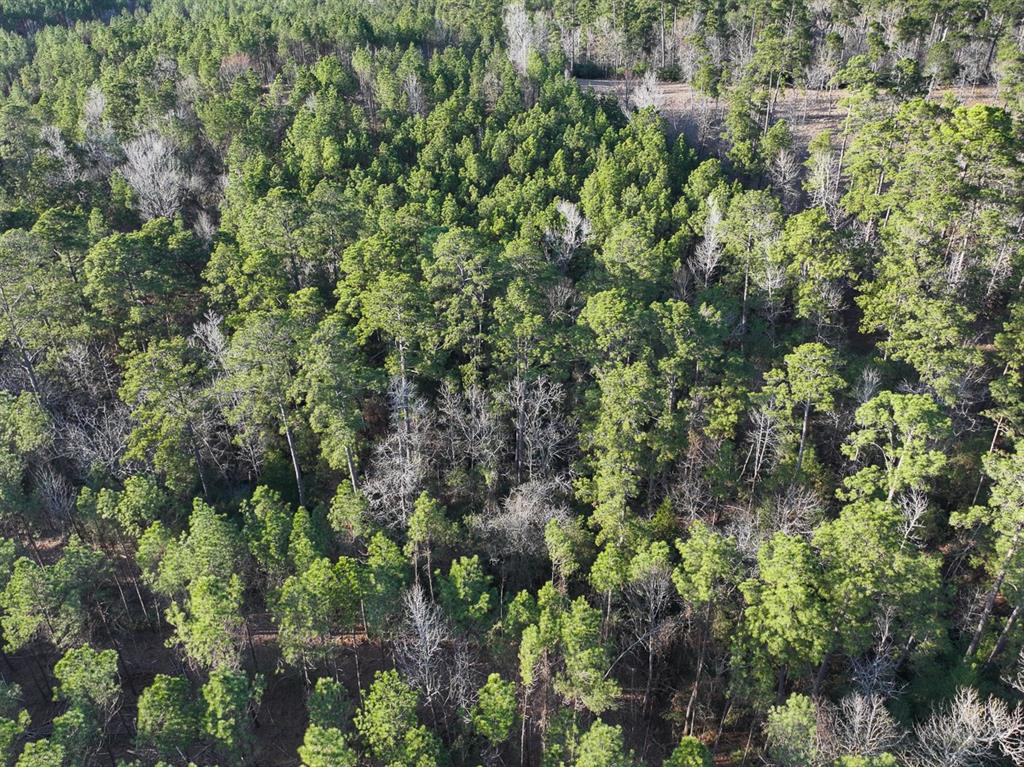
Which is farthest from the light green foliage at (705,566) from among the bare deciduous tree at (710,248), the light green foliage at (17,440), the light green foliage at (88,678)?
the light green foliage at (17,440)

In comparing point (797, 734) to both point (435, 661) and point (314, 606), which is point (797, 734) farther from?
point (314, 606)

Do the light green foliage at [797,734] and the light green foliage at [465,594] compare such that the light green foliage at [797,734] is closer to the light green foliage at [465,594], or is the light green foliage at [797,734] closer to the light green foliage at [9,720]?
the light green foliage at [465,594]

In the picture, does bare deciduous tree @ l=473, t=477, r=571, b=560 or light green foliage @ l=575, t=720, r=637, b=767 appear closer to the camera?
light green foliage @ l=575, t=720, r=637, b=767

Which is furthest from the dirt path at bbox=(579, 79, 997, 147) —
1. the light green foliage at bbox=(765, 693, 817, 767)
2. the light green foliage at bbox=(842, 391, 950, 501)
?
the light green foliage at bbox=(765, 693, 817, 767)

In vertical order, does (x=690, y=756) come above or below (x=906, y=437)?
below

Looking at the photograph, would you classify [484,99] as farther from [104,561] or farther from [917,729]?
[917,729]

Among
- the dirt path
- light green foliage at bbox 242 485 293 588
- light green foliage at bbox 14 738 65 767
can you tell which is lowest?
light green foliage at bbox 14 738 65 767

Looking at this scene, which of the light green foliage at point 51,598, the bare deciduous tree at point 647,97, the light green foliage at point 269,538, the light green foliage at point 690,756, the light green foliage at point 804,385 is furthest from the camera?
the bare deciduous tree at point 647,97

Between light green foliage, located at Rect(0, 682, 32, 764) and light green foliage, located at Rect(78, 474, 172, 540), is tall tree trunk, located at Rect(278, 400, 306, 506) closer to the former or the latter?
light green foliage, located at Rect(78, 474, 172, 540)

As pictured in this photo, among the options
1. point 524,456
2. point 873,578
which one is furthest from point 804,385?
point 524,456
